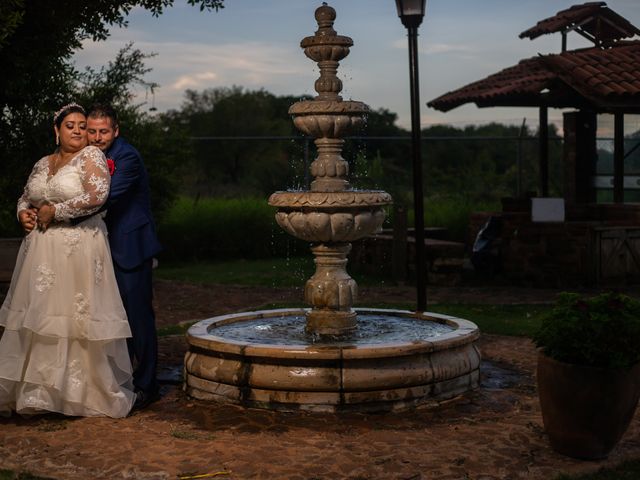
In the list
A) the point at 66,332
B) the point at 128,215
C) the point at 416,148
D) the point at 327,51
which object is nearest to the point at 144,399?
the point at 66,332

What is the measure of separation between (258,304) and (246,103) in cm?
2841

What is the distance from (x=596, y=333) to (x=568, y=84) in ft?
33.4

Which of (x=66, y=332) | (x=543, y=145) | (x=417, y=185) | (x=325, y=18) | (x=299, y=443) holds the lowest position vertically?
(x=299, y=443)

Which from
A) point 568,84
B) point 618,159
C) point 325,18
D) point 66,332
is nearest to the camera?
point 66,332

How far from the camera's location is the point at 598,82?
14773 mm

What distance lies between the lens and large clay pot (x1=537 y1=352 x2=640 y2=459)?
562 cm

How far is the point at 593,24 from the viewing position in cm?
1812

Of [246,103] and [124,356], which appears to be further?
[246,103]

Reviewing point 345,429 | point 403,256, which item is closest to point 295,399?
point 345,429

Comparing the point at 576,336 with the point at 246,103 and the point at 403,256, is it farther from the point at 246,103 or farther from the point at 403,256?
the point at 246,103

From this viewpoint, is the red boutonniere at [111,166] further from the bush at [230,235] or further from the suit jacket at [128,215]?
the bush at [230,235]

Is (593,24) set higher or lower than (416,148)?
higher

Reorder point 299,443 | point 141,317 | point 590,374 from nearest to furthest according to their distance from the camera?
point 590,374 → point 299,443 → point 141,317

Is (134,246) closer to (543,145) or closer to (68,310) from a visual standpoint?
(68,310)
